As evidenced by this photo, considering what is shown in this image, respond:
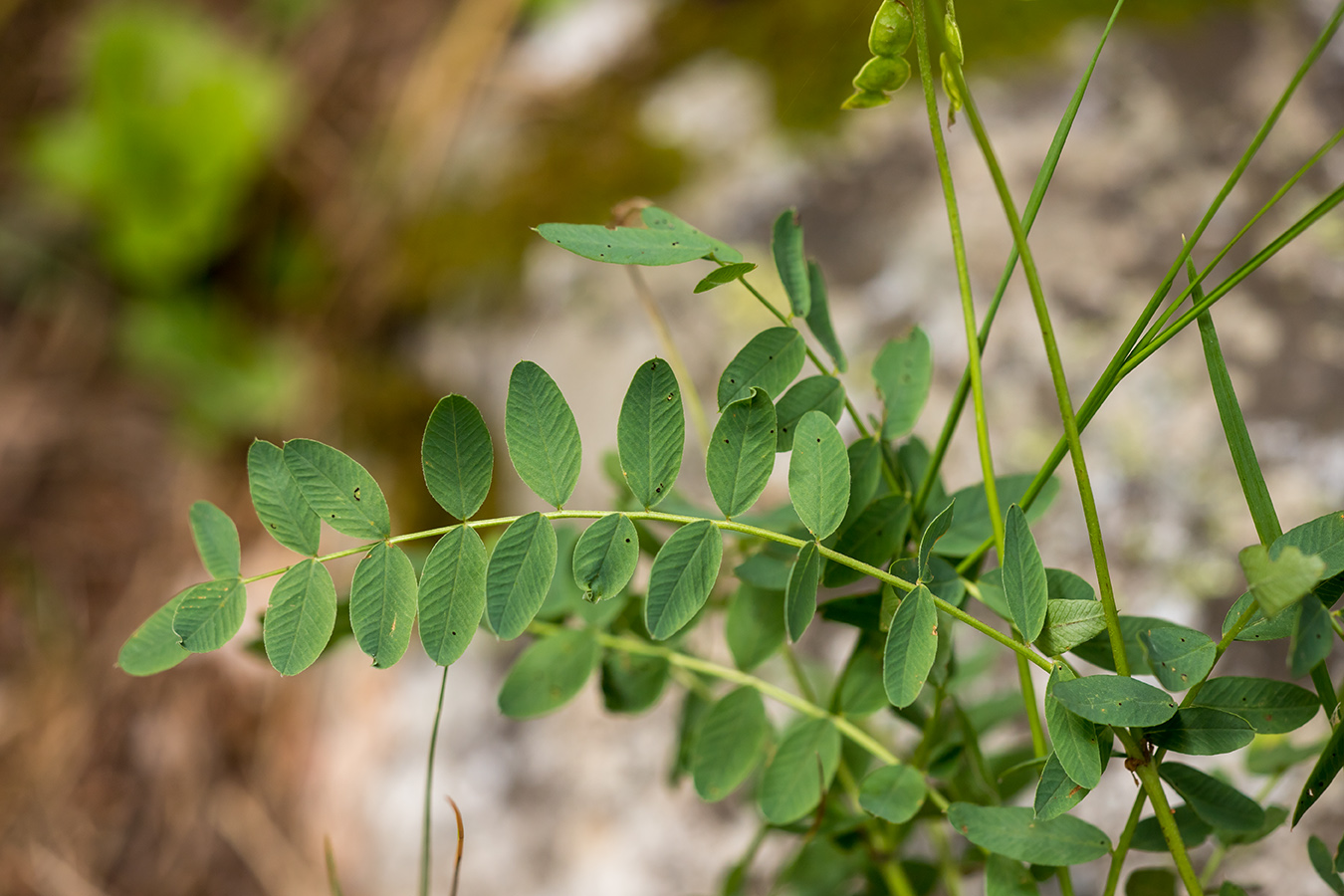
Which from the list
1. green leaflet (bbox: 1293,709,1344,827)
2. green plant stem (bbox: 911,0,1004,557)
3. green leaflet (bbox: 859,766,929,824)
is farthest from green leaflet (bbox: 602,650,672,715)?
green leaflet (bbox: 1293,709,1344,827)

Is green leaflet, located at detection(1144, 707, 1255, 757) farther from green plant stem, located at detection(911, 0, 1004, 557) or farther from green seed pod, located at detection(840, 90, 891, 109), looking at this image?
green seed pod, located at detection(840, 90, 891, 109)

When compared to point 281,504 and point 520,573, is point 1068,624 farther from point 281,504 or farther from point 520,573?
point 281,504

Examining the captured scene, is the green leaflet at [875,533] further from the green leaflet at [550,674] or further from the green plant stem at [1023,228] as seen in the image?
the green leaflet at [550,674]

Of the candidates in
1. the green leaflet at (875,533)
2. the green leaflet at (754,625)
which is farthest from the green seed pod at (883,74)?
the green leaflet at (754,625)

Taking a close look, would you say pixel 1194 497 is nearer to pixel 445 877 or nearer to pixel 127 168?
pixel 445 877

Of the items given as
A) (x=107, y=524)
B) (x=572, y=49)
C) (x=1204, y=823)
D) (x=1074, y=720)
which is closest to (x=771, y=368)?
(x=1074, y=720)

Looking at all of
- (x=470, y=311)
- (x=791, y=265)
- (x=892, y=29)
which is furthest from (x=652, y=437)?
(x=470, y=311)
